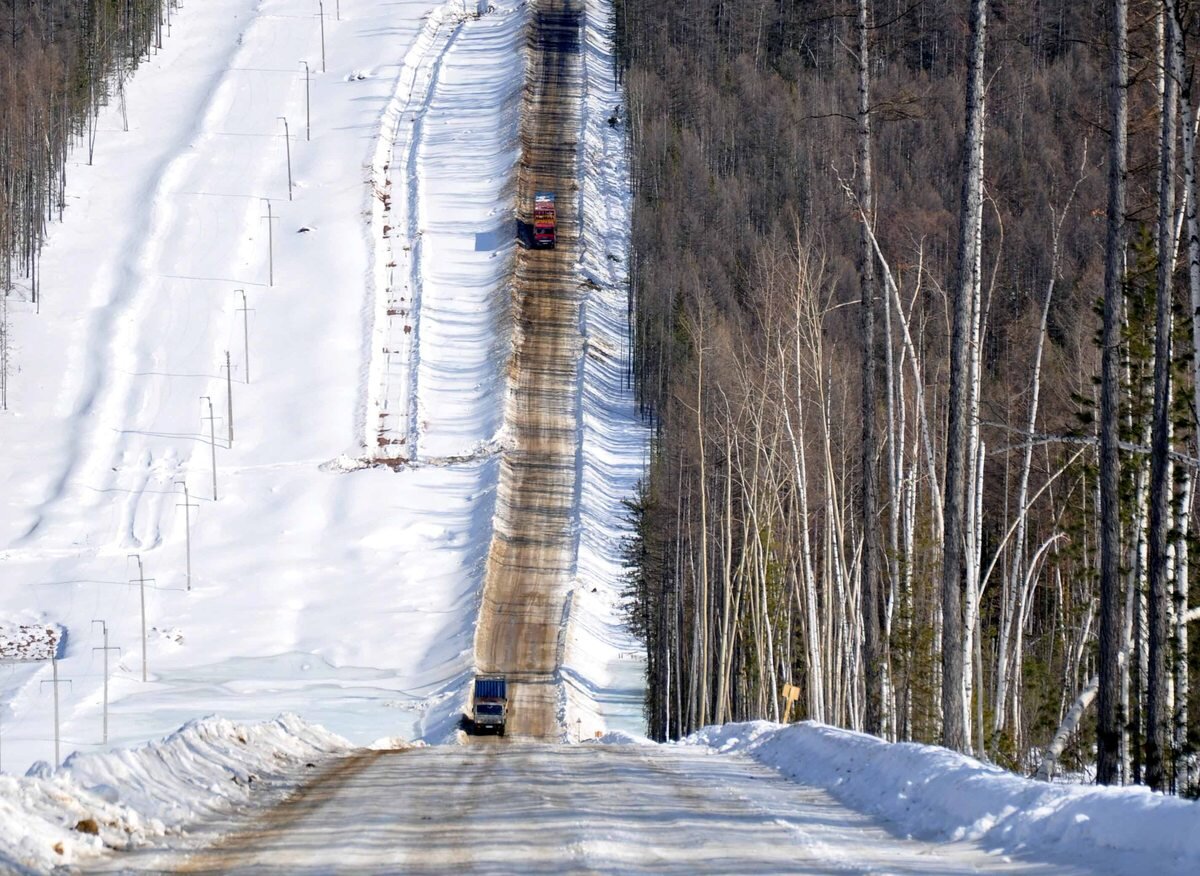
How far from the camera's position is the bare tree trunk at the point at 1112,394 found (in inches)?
656

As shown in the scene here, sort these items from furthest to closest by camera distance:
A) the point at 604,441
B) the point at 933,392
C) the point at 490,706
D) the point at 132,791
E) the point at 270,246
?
1. the point at 270,246
2. the point at 604,441
3. the point at 490,706
4. the point at 933,392
5. the point at 132,791

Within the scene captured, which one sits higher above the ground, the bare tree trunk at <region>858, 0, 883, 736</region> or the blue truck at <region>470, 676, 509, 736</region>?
the bare tree trunk at <region>858, 0, 883, 736</region>

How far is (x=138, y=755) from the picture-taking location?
13016 mm

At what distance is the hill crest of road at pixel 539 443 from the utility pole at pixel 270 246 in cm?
1498

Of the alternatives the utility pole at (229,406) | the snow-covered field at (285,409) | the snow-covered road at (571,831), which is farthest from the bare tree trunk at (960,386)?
the utility pole at (229,406)

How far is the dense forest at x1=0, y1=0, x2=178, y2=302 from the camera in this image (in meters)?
85.5

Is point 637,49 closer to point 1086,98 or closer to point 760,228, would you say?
point 760,228

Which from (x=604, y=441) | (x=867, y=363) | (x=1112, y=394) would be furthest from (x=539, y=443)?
(x=1112, y=394)

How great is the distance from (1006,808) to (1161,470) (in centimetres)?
726

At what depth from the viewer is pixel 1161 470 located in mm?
16016

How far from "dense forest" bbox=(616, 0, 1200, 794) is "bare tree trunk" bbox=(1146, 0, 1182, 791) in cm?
6

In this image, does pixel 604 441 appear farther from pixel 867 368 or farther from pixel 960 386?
pixel 960 386

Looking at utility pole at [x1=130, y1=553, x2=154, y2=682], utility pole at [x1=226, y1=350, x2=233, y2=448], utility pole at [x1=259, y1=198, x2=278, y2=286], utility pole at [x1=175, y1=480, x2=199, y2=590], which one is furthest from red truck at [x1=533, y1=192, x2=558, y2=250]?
utility pole at [x1=130, y1=553, x2=154, y2=682]

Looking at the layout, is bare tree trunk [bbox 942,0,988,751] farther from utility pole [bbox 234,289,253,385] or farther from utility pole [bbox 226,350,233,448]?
utility pole [bbox 234,289,253,385]
